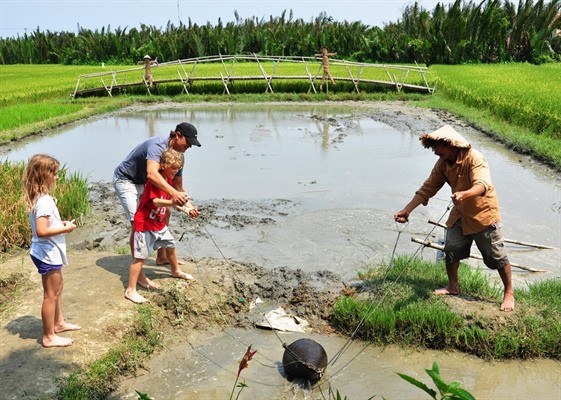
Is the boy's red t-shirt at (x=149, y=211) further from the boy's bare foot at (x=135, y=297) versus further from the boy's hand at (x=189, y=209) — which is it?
the boy's bare foot at (x=135, y=297)

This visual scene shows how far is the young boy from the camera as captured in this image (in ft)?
14.2

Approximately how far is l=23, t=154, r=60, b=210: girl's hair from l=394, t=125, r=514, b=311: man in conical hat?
242cm

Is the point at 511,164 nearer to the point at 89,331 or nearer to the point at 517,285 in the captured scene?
the point at 517,285

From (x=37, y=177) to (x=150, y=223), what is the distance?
102cm

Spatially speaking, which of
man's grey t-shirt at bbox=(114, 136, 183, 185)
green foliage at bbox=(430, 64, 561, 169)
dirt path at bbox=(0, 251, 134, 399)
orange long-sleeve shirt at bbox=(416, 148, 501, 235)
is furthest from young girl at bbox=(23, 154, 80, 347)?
green foliage at bbox=(430, 64, 561, 169)

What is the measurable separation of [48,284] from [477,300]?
3108 millimetres

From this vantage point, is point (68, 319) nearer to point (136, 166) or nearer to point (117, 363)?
point (117, 363)

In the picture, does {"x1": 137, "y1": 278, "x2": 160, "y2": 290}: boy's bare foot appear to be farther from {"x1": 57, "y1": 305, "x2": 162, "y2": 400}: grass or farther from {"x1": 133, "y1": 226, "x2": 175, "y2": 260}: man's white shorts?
{"x1": 133, "y1": 226, "x2": 175, "y2": 260}: man's white shorts

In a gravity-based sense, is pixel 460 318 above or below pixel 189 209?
below

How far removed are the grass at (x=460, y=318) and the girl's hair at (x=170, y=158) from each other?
66.1 inches

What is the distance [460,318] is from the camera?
4207 mm

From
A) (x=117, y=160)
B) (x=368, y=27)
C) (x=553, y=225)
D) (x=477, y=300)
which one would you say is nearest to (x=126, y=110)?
(x=117, y=160)

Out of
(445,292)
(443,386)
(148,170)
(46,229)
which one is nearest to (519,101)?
(445,292)

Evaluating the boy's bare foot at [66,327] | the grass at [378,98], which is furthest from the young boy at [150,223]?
the grass at [378,98]
